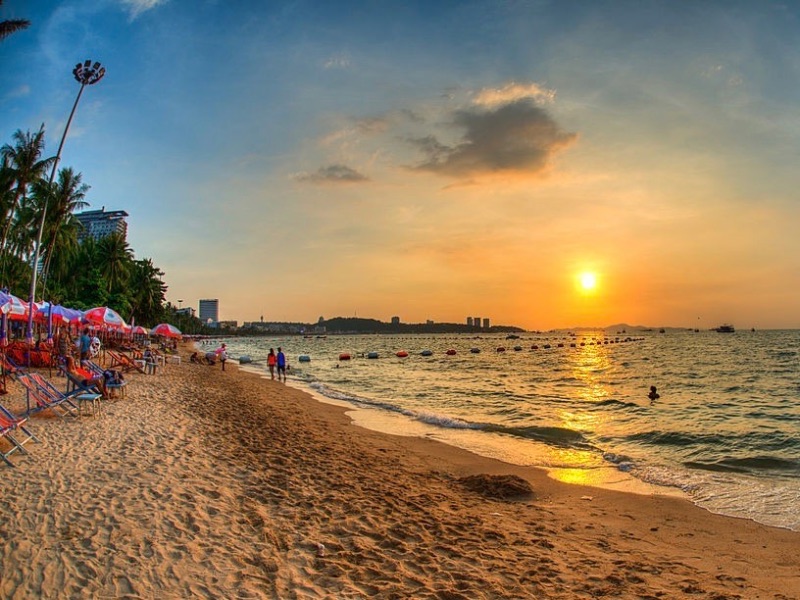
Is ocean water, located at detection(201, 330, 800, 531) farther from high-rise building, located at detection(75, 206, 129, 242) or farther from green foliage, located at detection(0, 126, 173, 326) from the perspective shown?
high-rise building, located at detection(75, 206, 129, 242)

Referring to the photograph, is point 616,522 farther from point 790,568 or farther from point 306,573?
point 306,573

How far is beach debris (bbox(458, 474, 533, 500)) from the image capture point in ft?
27.1

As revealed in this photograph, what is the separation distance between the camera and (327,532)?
5.82 m

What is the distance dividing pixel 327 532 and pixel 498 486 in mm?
3785

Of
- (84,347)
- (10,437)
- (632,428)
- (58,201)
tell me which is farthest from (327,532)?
(58,201)

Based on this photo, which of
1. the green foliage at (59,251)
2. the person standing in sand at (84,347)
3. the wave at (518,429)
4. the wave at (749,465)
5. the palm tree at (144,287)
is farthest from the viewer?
the palm tree at (144,287)

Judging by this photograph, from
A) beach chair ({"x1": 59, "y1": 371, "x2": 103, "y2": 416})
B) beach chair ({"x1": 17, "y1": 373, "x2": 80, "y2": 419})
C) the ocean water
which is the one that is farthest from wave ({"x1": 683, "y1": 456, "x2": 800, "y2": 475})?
beach chair ({"x1": 17, "y1": 373, "x2": 80, "y2": 419})

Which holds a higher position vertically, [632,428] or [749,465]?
[749,465]

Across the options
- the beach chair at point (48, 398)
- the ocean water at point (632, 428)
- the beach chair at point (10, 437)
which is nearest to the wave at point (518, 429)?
the ocean water at point (632, 428)

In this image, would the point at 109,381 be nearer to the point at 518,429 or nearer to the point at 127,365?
the point at 127,365

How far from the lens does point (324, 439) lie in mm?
12148

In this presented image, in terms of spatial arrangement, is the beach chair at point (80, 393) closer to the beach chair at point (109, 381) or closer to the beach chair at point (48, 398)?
the beach chair at point (48, 398)

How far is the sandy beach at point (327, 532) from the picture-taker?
455cm

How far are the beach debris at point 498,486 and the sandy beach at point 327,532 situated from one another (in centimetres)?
3
